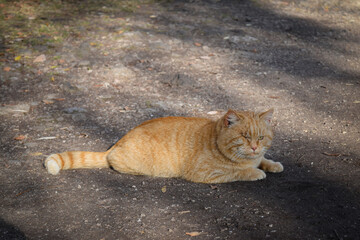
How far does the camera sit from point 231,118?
12.9 ft

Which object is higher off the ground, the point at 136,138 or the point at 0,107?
the point at 136,138

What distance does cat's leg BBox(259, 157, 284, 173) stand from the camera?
4195 mm

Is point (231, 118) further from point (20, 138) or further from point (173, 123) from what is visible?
point (20, 138)

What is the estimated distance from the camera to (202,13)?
30.5 feet

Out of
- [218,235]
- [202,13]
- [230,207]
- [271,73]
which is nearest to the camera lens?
[218,235]

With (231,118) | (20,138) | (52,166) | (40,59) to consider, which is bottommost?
(20,138)

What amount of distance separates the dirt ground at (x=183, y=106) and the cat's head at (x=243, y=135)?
35cm

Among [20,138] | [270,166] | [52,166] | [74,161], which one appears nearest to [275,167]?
[270,166]

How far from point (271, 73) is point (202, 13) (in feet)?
10.5

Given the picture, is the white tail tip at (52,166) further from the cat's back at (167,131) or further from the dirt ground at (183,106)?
the cat's back at (167,131)

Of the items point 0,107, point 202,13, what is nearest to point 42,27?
point 0,107

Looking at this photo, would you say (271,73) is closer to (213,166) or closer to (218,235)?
(213,166)

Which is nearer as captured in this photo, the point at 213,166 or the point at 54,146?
the point at 213,166

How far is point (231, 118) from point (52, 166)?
192 cm
